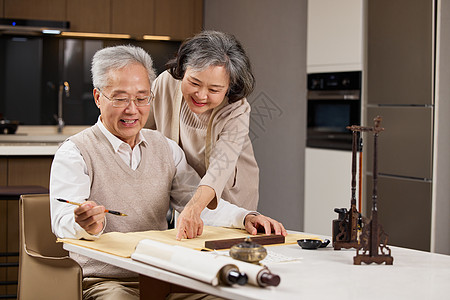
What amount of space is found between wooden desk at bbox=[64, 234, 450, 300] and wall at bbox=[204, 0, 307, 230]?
129 inches

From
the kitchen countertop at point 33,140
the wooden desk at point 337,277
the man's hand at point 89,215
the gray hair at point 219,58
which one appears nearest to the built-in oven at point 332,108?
the kitchen countertop at point 33,140

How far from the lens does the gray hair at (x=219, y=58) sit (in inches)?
99.5

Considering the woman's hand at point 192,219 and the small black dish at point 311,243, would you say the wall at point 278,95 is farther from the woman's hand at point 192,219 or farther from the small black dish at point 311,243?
the small black dish at point 311,243

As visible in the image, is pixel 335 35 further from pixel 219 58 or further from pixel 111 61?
pixel 111 61

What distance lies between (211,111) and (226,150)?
212 millimetres

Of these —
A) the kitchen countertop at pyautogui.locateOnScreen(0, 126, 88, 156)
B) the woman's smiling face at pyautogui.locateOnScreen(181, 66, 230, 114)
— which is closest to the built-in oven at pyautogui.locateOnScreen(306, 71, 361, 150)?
the kitchen countertop at pyautogui.locateOnScreen(0, 126, 88, 156)

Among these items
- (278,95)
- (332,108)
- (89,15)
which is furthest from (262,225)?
(89,15)

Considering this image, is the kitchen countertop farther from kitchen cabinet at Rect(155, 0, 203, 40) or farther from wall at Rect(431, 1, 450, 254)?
wall at Rect(431, 1, 450, 254)

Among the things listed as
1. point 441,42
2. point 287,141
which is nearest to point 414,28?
point 441,42

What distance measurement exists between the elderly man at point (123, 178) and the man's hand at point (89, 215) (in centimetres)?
10

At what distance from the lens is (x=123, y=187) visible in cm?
238

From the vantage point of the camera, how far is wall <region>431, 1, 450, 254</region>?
4031 mm

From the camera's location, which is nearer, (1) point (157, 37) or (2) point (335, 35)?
(2) point (335, 35)

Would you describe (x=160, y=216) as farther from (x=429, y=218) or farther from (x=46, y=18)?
(x=46, y=18)
